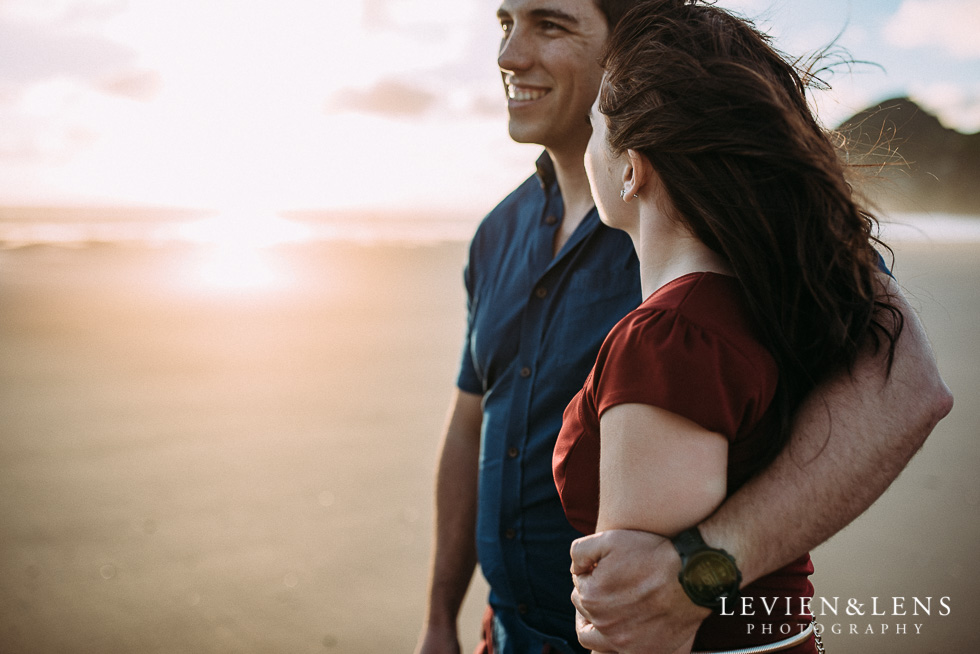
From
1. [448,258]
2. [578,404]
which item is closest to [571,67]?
[578,404]

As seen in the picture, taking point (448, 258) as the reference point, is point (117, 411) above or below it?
below

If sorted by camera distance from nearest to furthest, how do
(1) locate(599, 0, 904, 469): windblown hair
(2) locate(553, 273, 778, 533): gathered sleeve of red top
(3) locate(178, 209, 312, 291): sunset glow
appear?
1. (2) locate(553, 273, 778, 533): gathered sleeve of red top
2. (1) locate(599, 0, 904, 469): windblown hair
3. (3) locate(178, 209, 312, 291): sunset glow

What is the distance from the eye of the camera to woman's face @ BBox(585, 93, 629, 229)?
1.39 metres

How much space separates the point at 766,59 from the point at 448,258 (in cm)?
1702

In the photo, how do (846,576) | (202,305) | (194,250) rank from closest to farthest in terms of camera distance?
(846,576)
(202,305)
(194,250)

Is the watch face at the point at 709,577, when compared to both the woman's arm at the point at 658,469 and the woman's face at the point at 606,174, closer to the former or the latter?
the woman's arm at the point at 658,469

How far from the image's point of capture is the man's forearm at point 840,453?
123 cm

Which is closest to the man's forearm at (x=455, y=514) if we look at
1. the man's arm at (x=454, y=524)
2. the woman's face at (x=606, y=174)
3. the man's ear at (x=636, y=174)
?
the man's arm at (x=454, y=524)

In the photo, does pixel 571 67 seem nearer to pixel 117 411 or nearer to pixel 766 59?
pixel 766 59

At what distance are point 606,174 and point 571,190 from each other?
78 centimetres

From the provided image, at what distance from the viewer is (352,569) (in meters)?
4.06

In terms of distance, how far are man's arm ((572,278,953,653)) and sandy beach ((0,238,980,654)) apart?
1127 mm

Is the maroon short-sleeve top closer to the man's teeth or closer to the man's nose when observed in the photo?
the man's teeth

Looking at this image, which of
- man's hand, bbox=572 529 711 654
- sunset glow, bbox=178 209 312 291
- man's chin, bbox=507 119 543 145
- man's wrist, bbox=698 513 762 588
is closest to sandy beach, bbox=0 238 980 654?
man's chin, bbox=507 119 543 145
